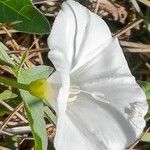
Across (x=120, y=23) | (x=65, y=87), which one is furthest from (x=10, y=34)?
(x=65, y=87)

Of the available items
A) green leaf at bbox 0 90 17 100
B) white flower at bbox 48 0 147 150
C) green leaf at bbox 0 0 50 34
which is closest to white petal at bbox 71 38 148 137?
white flower at bbox 48 0 147 150

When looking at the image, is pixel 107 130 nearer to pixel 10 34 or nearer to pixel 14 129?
pixel 14 129

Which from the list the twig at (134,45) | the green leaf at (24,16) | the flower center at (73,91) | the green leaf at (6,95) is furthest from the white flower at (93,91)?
the twig at (134,45)

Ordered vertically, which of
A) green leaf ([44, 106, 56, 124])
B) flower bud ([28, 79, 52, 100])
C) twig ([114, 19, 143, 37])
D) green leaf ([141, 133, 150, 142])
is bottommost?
green leaf ([141, 133, 150, 142])

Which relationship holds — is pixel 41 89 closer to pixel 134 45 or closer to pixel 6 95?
pixel 6 95

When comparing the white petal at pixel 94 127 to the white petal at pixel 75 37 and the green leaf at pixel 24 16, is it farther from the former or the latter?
the green leaf at pixel 24 16

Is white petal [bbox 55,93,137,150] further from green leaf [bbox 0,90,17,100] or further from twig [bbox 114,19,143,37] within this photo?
twig [bbox 114,19,143,37]
